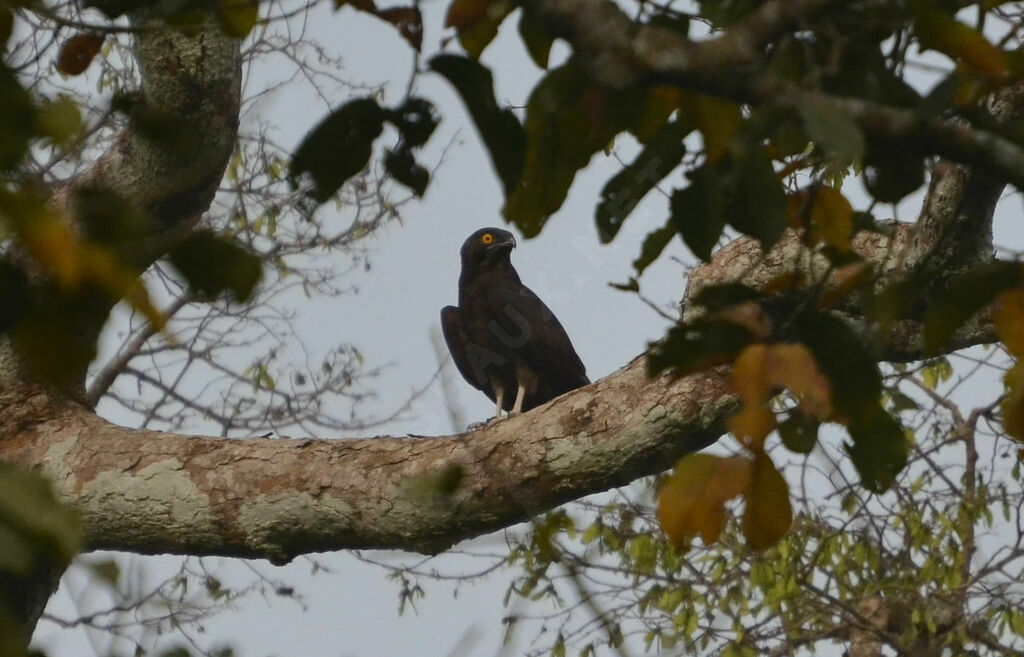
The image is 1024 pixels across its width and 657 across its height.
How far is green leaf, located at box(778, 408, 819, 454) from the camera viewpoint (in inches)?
44.0

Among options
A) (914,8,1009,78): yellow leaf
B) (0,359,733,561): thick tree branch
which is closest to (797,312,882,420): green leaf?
(914,8,1009,78): yellow leaf

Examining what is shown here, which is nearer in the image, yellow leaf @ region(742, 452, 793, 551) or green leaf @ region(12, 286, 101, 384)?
green leaf @ region(12, 286, 101, 384)

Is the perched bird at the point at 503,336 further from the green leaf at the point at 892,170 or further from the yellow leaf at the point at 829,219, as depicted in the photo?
the green leaf at the point at 892,170

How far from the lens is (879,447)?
3.92ft

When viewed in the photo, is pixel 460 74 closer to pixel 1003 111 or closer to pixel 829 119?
pixel 829 119

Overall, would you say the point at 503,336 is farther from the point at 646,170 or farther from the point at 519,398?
the point at 646,170

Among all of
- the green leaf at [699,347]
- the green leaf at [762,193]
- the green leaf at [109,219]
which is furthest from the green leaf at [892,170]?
the green leaf at [109,219]

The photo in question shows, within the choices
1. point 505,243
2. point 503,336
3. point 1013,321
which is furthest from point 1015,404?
point 505,243

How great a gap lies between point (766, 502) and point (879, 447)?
0.18 m

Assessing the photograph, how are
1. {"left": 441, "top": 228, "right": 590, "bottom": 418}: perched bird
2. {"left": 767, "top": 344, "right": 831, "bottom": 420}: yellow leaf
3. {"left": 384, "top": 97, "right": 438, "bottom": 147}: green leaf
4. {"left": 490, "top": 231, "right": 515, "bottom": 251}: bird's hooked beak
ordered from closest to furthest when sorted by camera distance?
{"left": 767, "top": 344, "right": 831, "bottom": 420}: yellow leaf → {"left": 384, "top": 97, "right": 438, "bottom": 147}: green leaf → {"left": 441, "top": 228, "right": 590, "bottom": 418}: perched bird → {"left": 490, "top": 231, "right": 515, "bottom": 251}: bird's hooked beak

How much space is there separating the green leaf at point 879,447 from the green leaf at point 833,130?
0.34 meters

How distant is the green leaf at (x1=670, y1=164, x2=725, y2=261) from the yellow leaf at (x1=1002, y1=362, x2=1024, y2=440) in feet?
1.02

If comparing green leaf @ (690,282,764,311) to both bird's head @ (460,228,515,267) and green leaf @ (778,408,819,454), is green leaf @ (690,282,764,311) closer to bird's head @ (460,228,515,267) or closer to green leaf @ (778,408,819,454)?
green leaf @ (778,408,819,454)

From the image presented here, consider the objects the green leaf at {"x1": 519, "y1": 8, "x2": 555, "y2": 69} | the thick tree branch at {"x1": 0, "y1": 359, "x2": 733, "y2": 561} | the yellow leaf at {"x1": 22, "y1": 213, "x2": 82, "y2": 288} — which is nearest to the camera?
the yellow leaf at {"x1": 22, "y1": 213, "x2": 82, "y2": 288}
